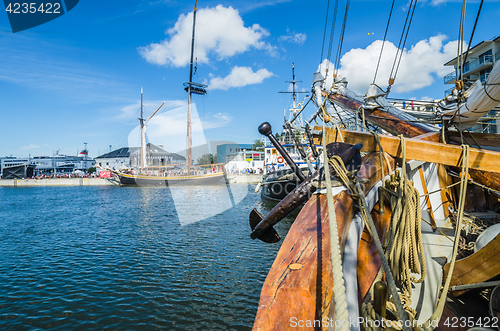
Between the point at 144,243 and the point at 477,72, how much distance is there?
138ft

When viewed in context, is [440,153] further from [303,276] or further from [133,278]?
[133,278]

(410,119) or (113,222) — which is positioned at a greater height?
(410,119)

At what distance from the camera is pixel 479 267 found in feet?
7.79

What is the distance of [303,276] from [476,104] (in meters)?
4.17

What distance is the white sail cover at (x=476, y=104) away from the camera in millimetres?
3337

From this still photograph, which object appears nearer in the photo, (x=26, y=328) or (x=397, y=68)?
(x=26, y=328)

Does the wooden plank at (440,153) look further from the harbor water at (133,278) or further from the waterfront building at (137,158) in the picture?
the waterfront building at (137,158)

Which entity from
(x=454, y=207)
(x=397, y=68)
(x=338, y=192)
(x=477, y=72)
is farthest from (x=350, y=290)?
(x=477, y=72)

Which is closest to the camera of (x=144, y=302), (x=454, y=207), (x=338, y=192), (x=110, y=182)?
(x=338, y=192)

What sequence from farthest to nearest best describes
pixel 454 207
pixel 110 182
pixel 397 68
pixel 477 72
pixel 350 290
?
pixel 110 182 → pixel 477 72 → pixel 397 68 → pixel 454 207 → pixel 350 290

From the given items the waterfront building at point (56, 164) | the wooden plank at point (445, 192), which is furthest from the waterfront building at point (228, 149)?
the wooden plank at point (445, 192)

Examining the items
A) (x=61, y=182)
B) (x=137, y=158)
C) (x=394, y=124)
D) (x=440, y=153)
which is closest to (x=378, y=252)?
(x=440, y=153)

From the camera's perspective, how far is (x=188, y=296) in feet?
19.7

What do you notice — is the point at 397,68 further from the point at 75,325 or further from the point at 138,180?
the point at 138,180
